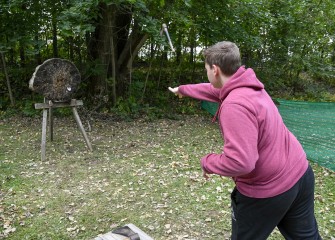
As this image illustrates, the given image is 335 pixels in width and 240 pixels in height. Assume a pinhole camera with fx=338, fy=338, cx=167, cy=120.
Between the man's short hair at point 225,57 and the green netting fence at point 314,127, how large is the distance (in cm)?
400

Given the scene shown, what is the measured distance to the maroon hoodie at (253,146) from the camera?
1749 millimetres

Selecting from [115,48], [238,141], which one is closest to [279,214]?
[238,141]

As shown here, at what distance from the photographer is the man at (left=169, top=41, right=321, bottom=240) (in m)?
1.76

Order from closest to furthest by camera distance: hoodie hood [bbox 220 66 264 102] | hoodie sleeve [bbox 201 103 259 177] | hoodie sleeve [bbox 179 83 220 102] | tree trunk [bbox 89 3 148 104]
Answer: hoodie sleeve [bbox 201 103 259 177] < hoodie hood [bbox 220 66 264 102] < hoodie sleeve [bbox 179 83 220 102] < tree trunk [bbox 89 3 148 104]

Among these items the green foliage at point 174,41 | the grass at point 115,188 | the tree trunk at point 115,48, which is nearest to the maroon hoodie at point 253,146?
the grass at point 115,188

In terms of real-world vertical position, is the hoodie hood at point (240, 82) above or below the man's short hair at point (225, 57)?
below

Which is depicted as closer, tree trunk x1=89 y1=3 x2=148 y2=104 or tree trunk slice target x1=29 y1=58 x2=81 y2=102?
tree trunk slice target x1=29 y1=58 x2=81 y2=102

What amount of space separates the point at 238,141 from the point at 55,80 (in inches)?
181

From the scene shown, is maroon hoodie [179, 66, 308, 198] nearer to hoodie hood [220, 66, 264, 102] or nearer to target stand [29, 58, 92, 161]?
hoodie hood [220, 66, 264, 102]

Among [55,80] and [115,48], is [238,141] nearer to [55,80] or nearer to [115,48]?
[55,80]

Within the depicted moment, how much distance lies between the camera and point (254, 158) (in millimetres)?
1765

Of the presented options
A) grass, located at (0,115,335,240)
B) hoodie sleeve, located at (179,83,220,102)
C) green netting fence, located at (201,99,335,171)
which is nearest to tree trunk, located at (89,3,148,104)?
grass, located at (0,115,335,240)

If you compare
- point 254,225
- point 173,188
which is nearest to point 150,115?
point 173,188

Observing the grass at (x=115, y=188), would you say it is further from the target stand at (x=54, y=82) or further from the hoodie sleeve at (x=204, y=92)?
the hoodie sleeve at (x=204, y=92)
